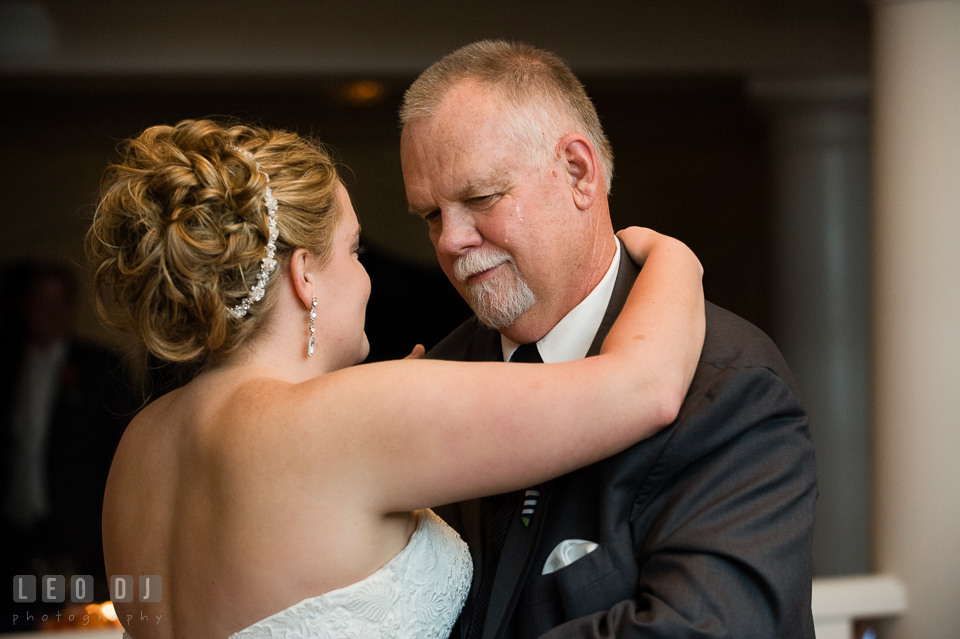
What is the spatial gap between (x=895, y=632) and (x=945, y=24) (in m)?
2.62

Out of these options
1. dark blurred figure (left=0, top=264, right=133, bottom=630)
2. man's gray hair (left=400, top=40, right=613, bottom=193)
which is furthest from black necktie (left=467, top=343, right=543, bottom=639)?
dark blurred figure (left=0, top=264, right=133, bottom=630)

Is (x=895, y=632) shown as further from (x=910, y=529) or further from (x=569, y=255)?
(x=569, y=255)

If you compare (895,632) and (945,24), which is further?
(895,632)

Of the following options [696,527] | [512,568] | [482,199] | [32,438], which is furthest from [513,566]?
[32,438]

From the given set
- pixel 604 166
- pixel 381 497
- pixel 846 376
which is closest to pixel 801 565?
pixel 381 497

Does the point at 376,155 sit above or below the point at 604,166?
above

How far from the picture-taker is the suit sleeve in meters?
1.32

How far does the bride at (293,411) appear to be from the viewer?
134 cm

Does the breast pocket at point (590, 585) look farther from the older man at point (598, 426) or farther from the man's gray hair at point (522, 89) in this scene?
the man's gray hair at point (522, 89)

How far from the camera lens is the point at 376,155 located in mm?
6379

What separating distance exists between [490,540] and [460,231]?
0.69 m

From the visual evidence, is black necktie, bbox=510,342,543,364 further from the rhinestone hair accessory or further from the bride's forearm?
the rhinestone hair accessory

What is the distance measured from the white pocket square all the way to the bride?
0.22 m

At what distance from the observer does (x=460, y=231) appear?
1.84 m
